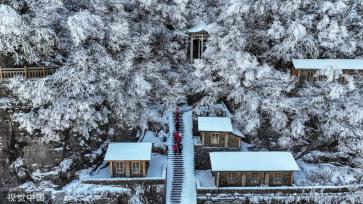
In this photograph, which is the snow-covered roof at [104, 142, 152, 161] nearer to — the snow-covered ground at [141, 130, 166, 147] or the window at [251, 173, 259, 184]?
the snow-covered ground at [141, 130, 166, 147]

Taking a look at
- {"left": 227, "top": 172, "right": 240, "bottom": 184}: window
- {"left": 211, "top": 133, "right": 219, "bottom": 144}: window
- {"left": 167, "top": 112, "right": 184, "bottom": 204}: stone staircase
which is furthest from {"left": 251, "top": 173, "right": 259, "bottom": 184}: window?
{"left": 167, "top": 112, "right": 184, "bottom": 204}: stone staircase

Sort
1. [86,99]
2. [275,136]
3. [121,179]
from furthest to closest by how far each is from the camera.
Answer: [275,136], [86,99], [121,179]

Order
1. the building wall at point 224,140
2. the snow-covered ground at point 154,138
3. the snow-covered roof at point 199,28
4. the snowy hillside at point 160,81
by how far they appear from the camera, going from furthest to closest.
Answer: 1. the snow-covered roof at point 199,28
2. the snow-covered ground at point 154,138
3. the building wall at point 224,140
4. the snowy hillside at point 160,81

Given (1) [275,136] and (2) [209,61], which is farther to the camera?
(2) [209,61]

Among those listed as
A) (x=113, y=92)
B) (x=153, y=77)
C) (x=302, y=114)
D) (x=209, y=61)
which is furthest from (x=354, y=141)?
(x=113, y=92)

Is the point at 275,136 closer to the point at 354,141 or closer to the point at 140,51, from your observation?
the point at 354,141

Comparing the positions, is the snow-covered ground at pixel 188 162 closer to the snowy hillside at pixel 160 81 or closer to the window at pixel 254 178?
the snowy hillside at pixel 160 81

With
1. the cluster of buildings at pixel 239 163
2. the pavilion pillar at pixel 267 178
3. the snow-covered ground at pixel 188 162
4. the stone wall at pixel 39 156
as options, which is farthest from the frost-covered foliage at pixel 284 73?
the stone wall at pixel 39 156

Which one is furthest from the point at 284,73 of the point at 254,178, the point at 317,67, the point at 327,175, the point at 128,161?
the point at 128,161
